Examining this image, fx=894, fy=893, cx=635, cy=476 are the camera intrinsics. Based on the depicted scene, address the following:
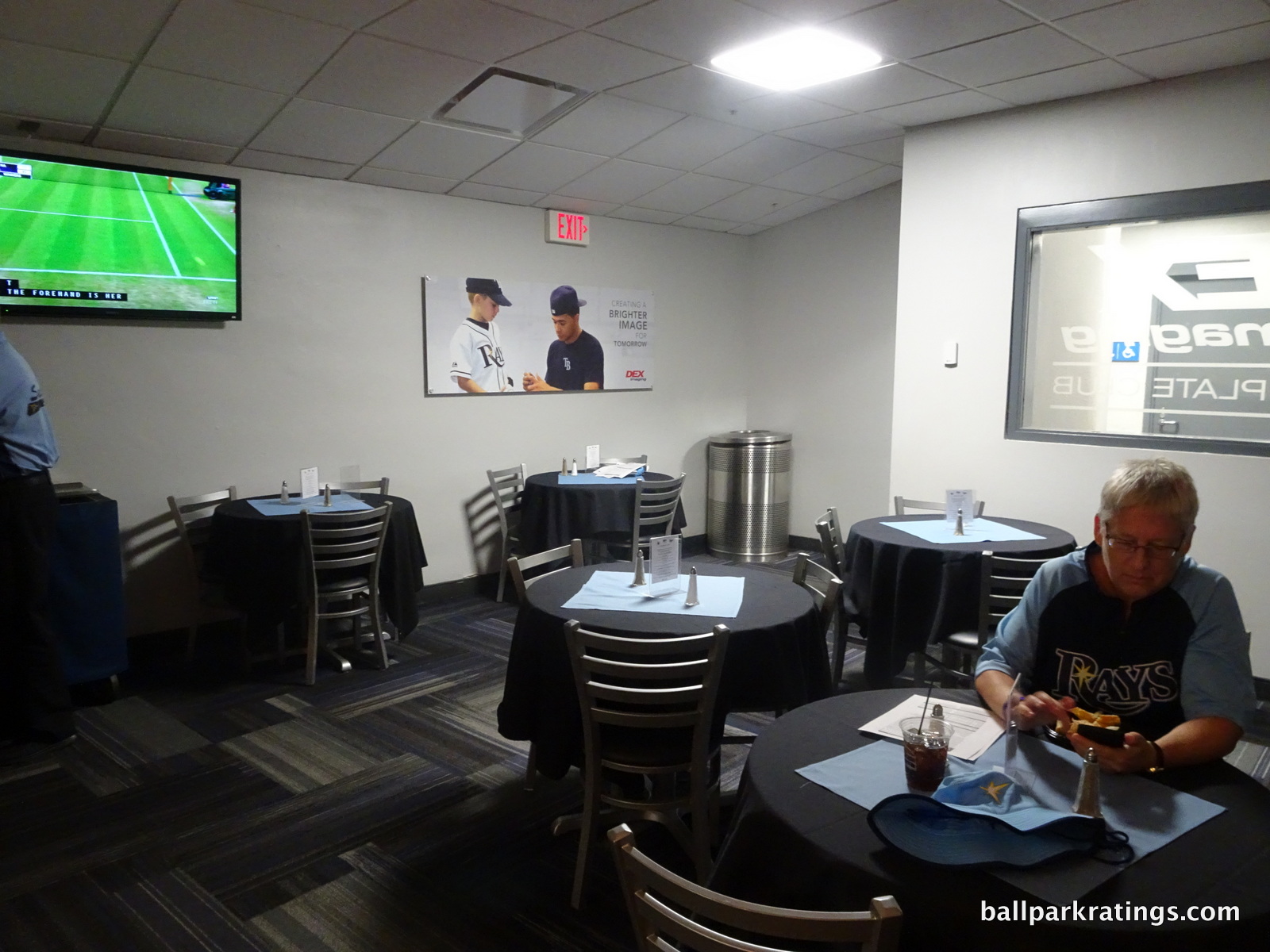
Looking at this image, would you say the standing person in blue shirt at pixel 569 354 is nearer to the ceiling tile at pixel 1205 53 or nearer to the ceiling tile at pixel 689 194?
the ceiling tile at pixel 689 194

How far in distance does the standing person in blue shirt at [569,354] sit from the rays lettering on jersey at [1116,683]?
459 cm

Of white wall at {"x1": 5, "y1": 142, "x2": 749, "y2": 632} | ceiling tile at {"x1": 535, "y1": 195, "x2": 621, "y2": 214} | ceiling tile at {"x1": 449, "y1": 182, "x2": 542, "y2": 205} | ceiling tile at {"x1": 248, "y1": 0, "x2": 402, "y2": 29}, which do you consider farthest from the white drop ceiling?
A: ceiling tile at {"x1": 535, "y1": 195, "x2": 621, "y2": 214}

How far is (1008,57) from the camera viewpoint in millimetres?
3771

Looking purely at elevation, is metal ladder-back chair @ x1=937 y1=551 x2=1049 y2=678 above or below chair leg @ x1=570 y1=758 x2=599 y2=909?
above

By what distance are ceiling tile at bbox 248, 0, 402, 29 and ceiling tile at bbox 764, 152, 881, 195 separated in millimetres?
3033

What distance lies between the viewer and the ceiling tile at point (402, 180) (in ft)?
16.3

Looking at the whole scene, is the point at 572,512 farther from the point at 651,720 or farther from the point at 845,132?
the point at 651,720

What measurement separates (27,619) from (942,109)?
15.3 ft

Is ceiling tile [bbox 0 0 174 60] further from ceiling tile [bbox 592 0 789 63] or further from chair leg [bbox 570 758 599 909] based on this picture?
chair leg [bbox 570 758 599 909]

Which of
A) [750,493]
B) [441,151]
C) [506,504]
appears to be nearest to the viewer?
[441,151]

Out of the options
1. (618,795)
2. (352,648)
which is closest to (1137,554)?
(618,795)

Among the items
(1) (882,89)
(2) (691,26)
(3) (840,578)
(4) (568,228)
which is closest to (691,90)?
(2) (691,26)

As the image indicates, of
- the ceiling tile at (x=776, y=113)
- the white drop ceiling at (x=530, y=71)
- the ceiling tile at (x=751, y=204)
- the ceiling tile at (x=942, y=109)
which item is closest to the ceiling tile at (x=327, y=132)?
the white drop ceiling at (x=530, y=71)

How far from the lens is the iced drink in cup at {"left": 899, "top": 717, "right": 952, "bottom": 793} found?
4.96 feet
